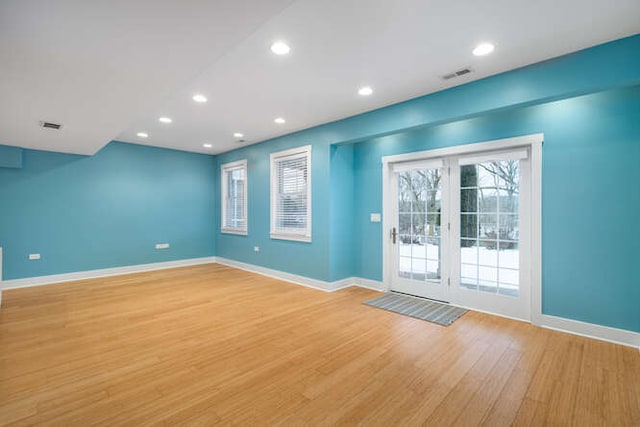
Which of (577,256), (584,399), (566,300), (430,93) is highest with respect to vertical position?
(430,93)

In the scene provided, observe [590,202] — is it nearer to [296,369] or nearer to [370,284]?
[370,284]

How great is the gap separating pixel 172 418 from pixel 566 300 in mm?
3838

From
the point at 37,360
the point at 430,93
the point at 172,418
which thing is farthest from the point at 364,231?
the point at 37,360

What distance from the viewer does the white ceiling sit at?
173cm

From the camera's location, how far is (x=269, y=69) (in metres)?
2.93

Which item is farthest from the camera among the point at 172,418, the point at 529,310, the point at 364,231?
the point at 364,231

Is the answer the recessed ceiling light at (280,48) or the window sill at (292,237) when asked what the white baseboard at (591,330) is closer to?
the window sill at (292,237)

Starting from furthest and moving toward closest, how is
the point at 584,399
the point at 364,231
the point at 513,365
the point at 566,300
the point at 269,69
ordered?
the point at 364,231, the point at 566,300, the point at 269,69, the point at 513,365, the point at 584,399

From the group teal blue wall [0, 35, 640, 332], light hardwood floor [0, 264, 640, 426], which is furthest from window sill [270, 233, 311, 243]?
light hardwood floor [0, 264, 640, 426]

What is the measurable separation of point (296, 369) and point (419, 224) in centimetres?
283

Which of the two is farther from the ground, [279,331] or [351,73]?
[351,73]

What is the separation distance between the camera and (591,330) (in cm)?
298

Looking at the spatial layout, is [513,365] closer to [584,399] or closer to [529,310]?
[584,399]

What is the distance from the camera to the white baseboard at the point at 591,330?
9.14 feet
